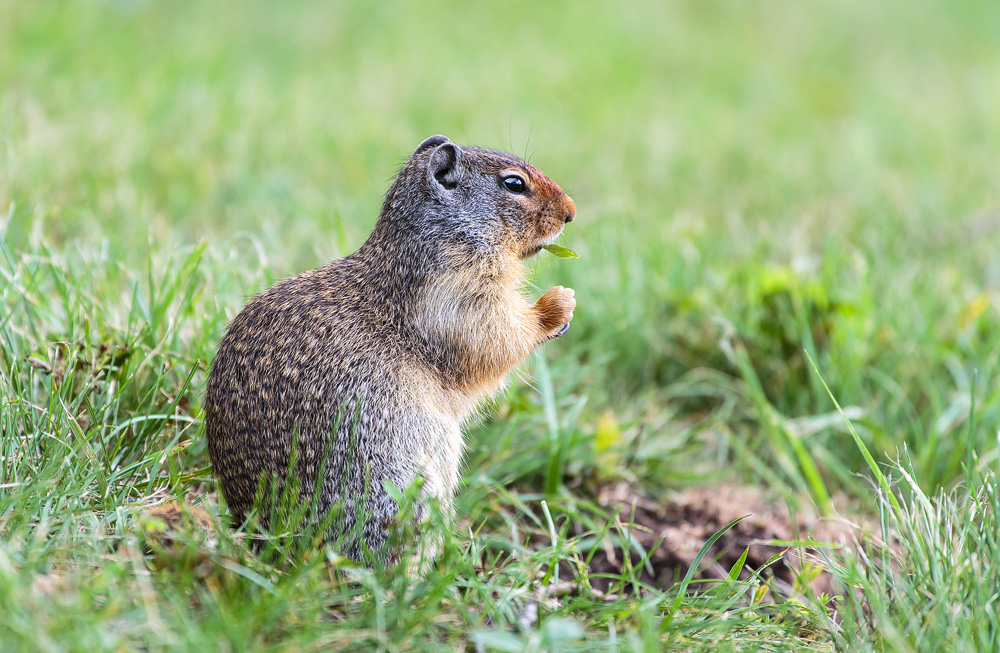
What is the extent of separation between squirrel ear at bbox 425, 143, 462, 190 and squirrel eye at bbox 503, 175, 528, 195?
0.57 ft

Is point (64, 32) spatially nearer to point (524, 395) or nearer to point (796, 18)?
point (524, 395)

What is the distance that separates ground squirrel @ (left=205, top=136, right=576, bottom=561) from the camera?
2730 millimetres

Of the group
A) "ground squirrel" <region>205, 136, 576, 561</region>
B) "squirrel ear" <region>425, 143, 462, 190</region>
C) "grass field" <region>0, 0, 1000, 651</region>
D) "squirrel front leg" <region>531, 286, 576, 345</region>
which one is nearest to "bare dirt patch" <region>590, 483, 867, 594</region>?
"grass field" <region>0, 0, 1000, 651</region>

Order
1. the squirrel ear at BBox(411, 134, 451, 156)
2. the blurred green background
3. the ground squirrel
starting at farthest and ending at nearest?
the blurred green background < the squirrel ear at BBox(411, 134, 451, 156) < the ground squirrel

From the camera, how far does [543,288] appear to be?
16.5 ft

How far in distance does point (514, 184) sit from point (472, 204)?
0.19 metres

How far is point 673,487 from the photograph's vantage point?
404 cm

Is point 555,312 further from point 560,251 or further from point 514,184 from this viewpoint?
point 514,184

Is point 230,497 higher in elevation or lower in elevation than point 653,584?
higher

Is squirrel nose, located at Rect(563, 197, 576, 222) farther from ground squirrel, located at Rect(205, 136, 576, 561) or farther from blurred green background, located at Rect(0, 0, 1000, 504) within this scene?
blurred green background, located at Rect(0, 0, 1000, 504)

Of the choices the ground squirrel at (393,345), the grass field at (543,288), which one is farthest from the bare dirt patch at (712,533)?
the ground squirrel at (393,345)

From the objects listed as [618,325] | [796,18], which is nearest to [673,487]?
[618,325]

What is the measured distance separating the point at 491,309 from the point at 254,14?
286 inches

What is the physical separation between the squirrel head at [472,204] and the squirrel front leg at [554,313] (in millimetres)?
196
